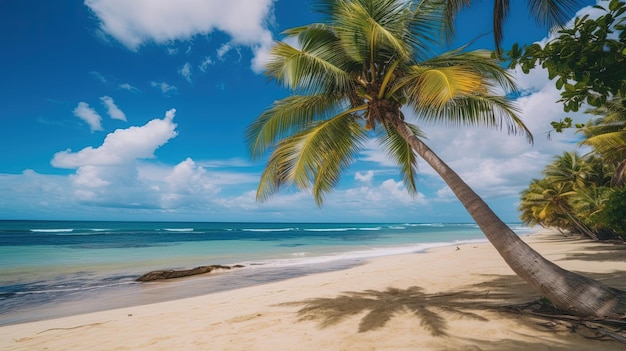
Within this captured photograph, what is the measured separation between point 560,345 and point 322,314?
2986 mm

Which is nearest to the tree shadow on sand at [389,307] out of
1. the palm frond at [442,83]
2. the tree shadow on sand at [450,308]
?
the tree shadow on sand at [450,308]

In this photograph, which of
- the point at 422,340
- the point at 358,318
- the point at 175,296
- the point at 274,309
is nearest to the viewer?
the point at 422,340

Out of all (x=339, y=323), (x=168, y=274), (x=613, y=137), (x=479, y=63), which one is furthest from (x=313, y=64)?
(x=613, y=137)

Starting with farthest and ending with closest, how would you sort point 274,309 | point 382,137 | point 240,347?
point 382,137
point 274,309
point 240,347

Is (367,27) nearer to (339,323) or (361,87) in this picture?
(361,87)

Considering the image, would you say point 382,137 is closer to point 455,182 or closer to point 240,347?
point 455,182

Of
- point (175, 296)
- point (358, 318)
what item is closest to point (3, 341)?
point (175, 296)

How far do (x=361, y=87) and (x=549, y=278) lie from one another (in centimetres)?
397

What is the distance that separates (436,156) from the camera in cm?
517

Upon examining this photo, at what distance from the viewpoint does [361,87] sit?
5996 mm

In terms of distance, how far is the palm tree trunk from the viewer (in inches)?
146

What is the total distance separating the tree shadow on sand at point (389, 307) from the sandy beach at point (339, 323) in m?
0.01

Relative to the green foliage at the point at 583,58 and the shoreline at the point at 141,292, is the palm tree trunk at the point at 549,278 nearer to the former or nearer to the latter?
the green foliage at the point at 583,58

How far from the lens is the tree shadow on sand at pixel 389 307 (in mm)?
4422
